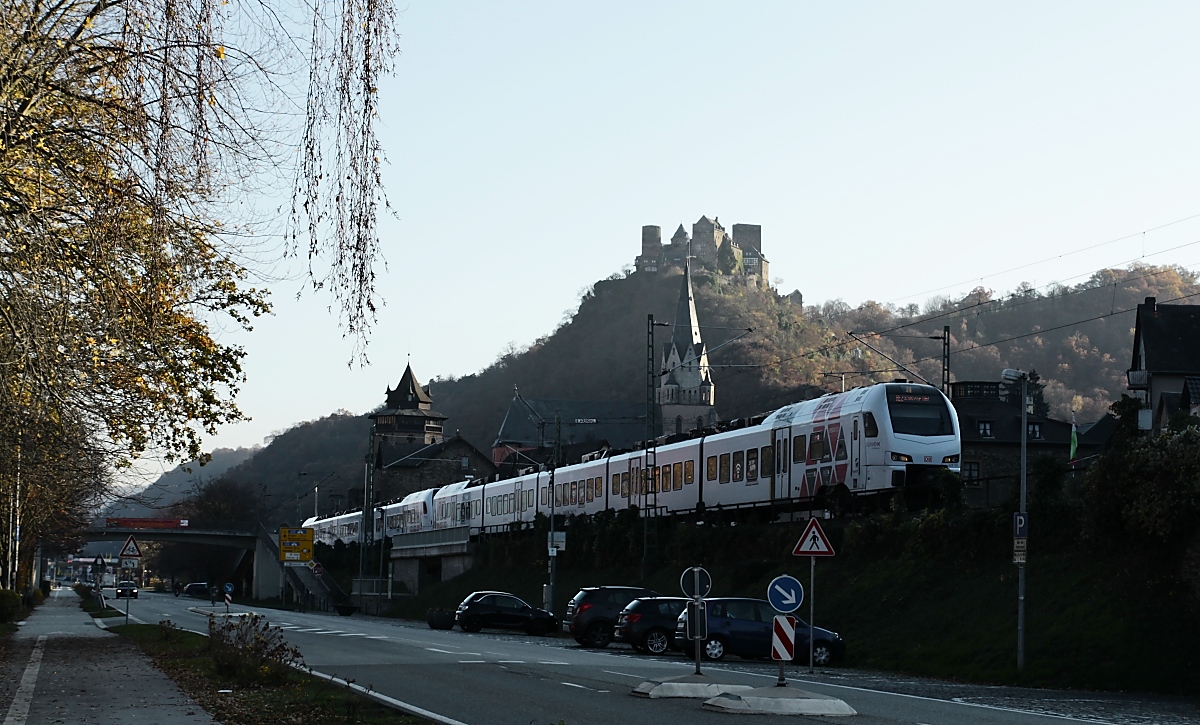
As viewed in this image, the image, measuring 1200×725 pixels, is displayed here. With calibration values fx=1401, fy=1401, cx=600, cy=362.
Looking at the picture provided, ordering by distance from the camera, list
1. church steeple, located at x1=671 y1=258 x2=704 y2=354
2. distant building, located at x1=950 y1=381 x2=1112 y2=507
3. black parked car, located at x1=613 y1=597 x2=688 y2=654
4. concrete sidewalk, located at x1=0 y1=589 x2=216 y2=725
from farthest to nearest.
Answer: church steeple, located at x1=671 y1=258 x2=704 y2=354
distant building, located at x1=950 y1=381 x2=1112 y2=507
black parked car, located at x1=613 y1=597 x2=688 y2=654
concrete sidewalk, located at x1=0 y1=589 x2=216 y2=725

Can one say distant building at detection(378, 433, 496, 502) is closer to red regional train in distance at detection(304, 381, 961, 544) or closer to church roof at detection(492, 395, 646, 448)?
church roof at detection(492, 395, 646, 448)

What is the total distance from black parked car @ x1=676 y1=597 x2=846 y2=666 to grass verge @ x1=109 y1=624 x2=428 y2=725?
32.2 feet

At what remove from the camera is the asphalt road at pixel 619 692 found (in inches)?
620

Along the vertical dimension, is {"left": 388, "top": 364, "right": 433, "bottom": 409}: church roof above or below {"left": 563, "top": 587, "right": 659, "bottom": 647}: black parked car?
above

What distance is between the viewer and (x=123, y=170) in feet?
36.3

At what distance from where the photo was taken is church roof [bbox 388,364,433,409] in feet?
522

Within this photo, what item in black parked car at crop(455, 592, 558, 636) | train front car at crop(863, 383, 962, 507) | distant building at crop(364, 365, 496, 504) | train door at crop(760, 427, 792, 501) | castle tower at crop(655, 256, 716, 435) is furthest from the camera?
castle tower at crop(655, 256, 716, 435)

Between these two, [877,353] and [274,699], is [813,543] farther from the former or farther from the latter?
[877,353]

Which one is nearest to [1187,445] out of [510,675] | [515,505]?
[510,675]

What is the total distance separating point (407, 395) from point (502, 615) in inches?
4614

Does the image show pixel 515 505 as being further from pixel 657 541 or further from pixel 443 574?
pixel 657 541

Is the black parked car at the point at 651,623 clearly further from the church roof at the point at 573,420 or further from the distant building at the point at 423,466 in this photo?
the church roof at the point at 573,420

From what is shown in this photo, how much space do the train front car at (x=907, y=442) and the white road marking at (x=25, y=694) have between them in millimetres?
19985

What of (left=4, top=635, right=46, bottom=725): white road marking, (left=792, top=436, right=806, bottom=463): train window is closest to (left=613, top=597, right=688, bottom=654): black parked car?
(left=792, top=436, right=806, bottom=463): train window
